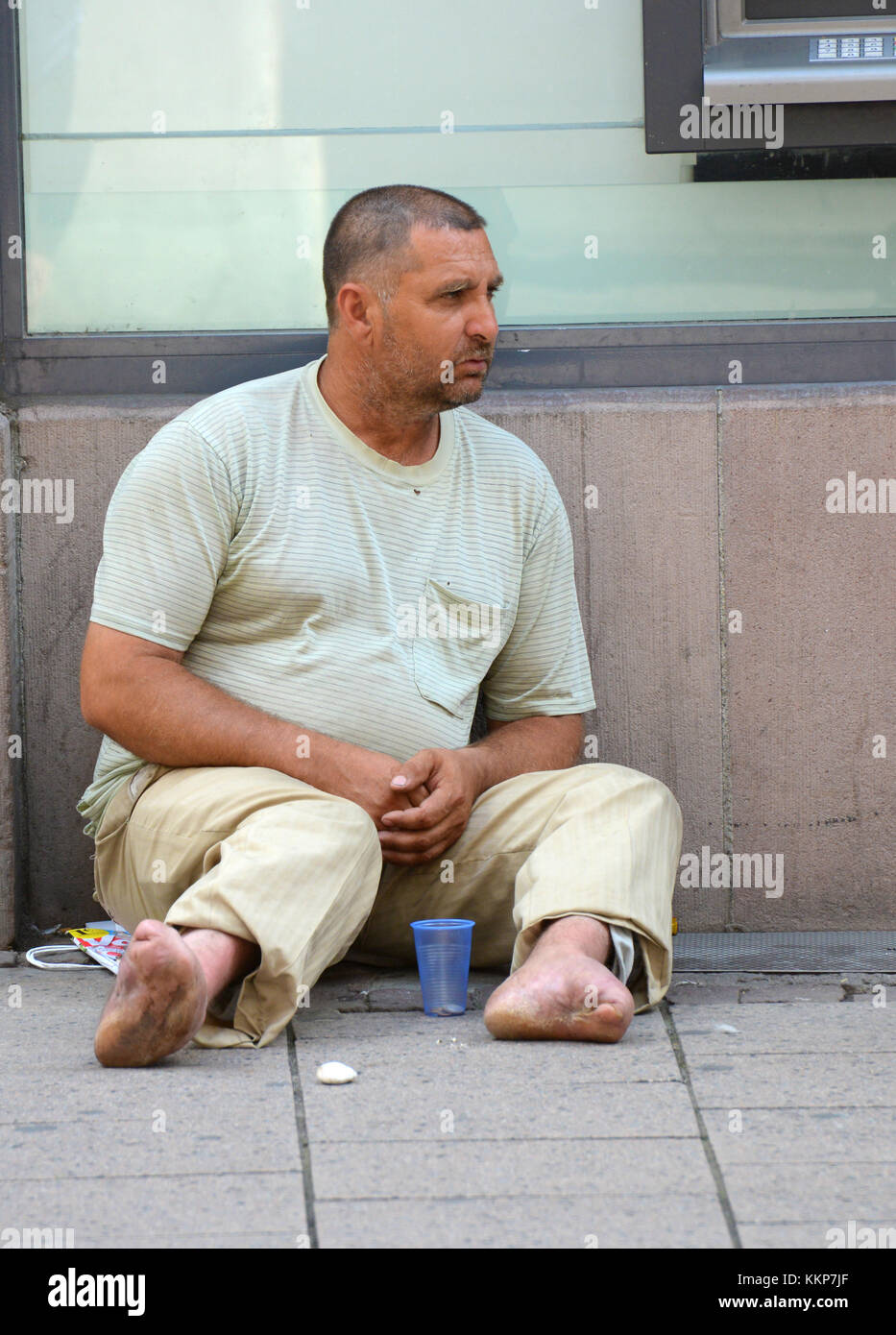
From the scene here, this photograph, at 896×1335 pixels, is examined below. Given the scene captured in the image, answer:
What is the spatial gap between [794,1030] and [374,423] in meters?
1.47

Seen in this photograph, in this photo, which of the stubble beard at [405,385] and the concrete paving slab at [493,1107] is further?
the stubble beard at [405,385]

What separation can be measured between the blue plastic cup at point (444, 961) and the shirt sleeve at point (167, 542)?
0.75 meters

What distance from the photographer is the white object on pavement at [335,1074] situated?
7.84 ft

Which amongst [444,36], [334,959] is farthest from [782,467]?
[334,959]

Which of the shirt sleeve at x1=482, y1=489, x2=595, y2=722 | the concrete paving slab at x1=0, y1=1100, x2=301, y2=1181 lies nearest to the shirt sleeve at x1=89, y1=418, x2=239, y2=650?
→ the shirt sleeve at x1=482, y1=489, x2=595, y2=722

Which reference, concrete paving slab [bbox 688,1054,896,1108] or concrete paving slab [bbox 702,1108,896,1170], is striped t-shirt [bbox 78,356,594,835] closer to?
concrete paving slab [bbox 688,1054,896,1108]

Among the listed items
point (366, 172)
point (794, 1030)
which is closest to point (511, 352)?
point (366, 172)

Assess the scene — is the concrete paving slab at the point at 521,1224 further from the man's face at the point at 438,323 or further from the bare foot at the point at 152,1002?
the man's face at the point at 438,323

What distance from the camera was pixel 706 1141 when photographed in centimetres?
211

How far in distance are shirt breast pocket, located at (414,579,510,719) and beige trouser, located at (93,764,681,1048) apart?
24cm

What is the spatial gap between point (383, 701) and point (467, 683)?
223 mm

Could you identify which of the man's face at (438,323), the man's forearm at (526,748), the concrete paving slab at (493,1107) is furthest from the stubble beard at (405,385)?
the concrete paving slab at (493,1107)

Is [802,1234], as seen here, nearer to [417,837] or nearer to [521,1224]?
[521,1224]

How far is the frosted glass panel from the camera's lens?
3752 mm
